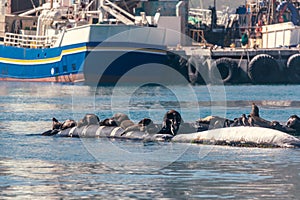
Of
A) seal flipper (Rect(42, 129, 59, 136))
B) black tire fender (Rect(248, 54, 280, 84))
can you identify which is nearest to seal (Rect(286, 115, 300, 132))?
seal flipper (Rect(42, 129, 59, 136))

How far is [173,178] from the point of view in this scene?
29516mm

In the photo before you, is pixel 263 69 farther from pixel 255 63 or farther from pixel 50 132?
pixel 50 132

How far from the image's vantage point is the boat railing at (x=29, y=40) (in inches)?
3888

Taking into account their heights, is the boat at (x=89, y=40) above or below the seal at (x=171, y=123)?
below

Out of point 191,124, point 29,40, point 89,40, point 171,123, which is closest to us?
point 171,123

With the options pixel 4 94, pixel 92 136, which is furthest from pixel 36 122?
pixel 4 94

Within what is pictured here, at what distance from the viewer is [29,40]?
99.5m

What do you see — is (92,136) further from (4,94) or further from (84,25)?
(84,25)

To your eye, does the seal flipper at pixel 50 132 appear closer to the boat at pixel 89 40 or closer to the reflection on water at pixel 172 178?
the reflection on water at pixel 172 178

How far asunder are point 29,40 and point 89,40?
10689 mm

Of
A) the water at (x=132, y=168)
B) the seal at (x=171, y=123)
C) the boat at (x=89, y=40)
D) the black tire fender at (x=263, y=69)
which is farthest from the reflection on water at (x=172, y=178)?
the boat at (x=89, y=40)

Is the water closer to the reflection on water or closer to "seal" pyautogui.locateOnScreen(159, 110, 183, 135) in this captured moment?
the reflection on water

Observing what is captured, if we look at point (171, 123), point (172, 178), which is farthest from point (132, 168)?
point (171, 123)

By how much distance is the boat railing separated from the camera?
98750mm
